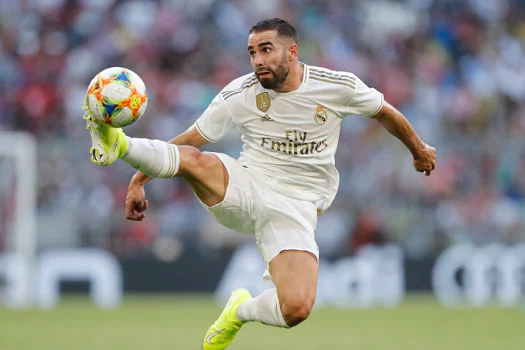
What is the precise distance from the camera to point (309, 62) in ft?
54.5

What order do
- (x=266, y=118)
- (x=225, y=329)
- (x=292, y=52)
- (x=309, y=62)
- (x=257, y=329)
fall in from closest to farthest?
(x=292, y=52) → (x=266, y=118) → (x=225, y=329) → (x=257, y=329) → (x=309, y=62)

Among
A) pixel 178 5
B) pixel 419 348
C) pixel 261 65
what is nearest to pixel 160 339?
pixel 419 348

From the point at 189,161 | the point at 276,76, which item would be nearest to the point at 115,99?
the point at 189,161

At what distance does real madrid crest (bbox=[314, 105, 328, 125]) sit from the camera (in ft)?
21.2

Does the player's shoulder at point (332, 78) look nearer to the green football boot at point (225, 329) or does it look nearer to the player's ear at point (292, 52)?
the player's ear at point (292, 52)

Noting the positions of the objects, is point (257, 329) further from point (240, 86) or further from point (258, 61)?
point (258, 61)

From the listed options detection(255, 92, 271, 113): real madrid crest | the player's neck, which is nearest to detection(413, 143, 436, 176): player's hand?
the player's neck

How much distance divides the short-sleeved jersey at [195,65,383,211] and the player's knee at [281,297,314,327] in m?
0.81

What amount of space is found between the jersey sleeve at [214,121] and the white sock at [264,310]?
116 centimetres

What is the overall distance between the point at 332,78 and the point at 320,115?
0.27 meters

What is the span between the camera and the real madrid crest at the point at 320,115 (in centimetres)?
645

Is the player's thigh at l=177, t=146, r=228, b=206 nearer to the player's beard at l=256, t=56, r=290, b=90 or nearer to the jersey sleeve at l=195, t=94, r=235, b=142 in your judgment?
the jersey sleeve at l=195, t=94, r=235, b=142

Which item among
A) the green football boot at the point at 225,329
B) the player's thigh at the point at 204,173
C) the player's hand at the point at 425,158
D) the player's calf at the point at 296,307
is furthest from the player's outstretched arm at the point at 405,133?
the green football boot at the point at 225,329

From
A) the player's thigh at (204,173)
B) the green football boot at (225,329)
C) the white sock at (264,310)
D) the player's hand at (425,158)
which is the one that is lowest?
the green football boot at (225,329)
